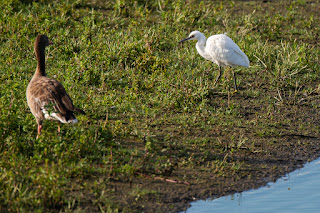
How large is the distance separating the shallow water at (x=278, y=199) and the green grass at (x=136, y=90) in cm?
54

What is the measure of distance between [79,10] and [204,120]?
5455 millimetres

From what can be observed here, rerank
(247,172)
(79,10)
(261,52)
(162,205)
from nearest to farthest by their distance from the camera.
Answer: (162,205) < (247,172) < (261,52) < (79,10)

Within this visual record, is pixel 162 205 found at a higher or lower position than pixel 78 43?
lower

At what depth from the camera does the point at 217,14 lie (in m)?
13.3

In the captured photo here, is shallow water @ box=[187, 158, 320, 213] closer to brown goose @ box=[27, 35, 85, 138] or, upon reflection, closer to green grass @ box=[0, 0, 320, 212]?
green grass @ box=[0, 0, 320, 212]

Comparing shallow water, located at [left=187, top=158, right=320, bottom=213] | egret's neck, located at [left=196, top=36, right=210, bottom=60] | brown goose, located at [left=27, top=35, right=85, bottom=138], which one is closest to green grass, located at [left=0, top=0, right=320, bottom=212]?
brown goose, located at [left=27, top=35, right=85, bottom=138]

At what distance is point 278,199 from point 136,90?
358 centimetres

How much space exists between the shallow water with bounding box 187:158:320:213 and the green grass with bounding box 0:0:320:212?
1.78 ft

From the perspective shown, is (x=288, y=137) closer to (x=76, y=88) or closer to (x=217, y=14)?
(x=76, y=88)

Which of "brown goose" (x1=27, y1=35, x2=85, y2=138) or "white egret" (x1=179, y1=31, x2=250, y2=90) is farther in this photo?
"white egret" (x1=179, y1=31, x2=250, y2=90)

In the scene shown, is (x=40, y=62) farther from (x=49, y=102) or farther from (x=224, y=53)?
(x=224, y=53)

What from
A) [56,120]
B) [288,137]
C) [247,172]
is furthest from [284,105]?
[56,120]

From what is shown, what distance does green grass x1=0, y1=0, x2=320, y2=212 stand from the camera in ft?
21.5

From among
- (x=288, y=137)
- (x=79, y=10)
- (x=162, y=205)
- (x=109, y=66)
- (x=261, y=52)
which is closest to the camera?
(x=162, y=205)
